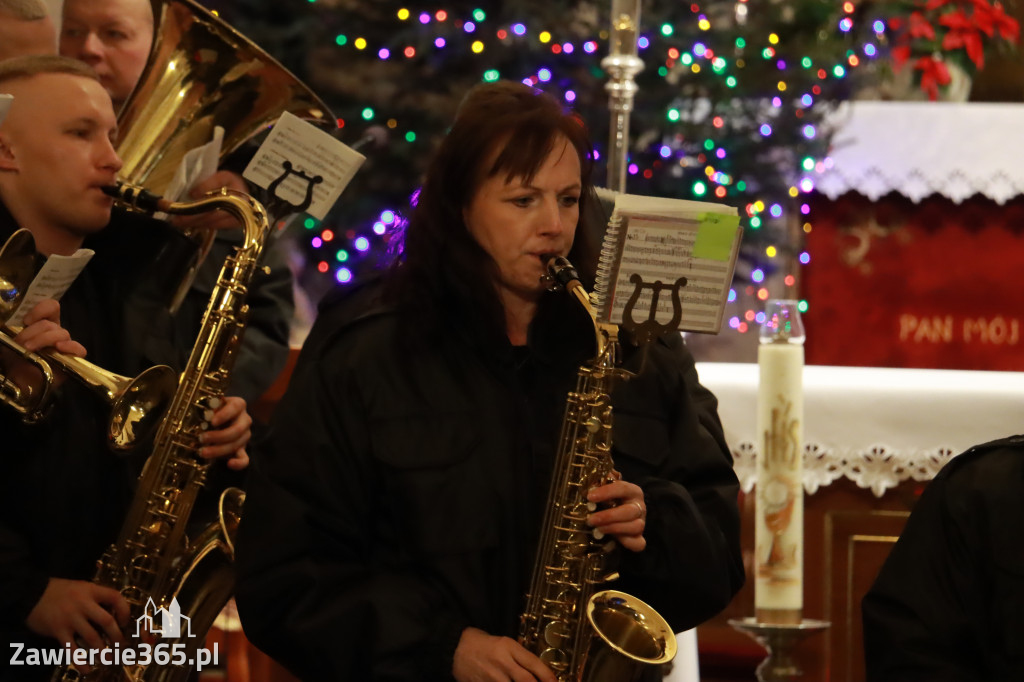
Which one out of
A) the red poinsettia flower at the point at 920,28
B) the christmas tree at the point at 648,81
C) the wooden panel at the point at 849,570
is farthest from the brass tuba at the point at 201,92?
the red poinsettia flower at the point at 920,28

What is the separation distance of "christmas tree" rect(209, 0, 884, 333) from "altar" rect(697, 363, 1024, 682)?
185 cm

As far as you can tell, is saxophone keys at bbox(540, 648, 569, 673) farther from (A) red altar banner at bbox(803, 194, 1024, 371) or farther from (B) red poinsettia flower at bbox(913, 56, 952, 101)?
(B) red poinsettia flower at bbox(913, 56, 952, 101)

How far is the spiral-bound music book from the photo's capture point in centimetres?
202

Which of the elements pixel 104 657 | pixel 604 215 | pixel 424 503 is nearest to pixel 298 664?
pixel 424 503

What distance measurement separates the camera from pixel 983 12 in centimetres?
501

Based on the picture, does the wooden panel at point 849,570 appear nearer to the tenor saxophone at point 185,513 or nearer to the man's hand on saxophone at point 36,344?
the tenor saxophone at point 185,513

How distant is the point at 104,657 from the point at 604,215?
1.32m

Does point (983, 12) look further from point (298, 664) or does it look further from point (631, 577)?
point (298, 664)

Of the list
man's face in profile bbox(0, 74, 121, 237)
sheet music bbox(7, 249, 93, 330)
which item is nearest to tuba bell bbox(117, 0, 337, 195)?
man's face in profile bbox(0, 74, 121, 237)

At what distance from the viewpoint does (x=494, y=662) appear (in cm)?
206

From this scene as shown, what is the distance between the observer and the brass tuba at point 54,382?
232 cm

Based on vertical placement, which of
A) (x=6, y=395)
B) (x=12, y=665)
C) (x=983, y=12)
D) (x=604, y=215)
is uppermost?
(x=983, y=12)

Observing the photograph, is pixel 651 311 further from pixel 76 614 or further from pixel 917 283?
pixel 917 283

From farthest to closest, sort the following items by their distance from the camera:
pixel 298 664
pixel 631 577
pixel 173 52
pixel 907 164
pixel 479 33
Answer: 1. pixel 479 33
2. pixel 907 164
3. pixel 173 52
4. pixel 631 577
5. pixel 298 664
